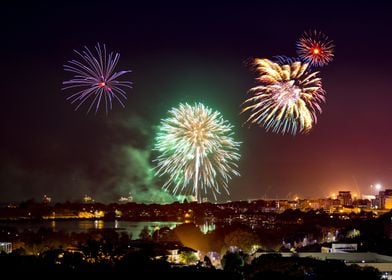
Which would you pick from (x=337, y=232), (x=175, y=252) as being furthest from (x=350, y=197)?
(x=175, y=252)

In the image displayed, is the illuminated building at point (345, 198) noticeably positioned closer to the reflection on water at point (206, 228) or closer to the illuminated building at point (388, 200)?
the illuminated building at point (388, 200)

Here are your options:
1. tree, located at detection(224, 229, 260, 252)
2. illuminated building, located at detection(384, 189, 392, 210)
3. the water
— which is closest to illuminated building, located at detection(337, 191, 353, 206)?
illuminated building, located at detection(384, 189, 392, 210)

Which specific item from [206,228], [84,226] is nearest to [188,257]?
[206,228]

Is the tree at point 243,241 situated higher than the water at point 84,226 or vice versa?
the water at point 84,226

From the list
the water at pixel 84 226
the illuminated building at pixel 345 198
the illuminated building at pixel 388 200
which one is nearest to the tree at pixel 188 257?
the water at pixel 84 226

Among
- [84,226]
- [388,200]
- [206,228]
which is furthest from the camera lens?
[388,200]

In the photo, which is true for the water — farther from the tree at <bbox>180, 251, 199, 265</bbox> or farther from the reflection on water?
the tree at <bbox>180, 251, 199, 265</bbox>

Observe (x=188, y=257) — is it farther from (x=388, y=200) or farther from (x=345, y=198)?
(x=345, y=198)

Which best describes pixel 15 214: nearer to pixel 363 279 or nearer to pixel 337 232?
pixel 337 232

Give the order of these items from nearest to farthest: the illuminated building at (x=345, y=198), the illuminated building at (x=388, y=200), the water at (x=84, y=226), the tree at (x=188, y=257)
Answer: the tree at (x=188, y=257) → the water at (x=84, y=226) → the illuminated building at (x=388, y=200) → the illuminated building at (x=345, y=198)

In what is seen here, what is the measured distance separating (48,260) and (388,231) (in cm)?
2267

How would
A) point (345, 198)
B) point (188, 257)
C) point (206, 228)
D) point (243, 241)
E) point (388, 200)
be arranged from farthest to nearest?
point (345, 198), point (388, 200), point (206, 228), point (243, 241), point (188, 257)

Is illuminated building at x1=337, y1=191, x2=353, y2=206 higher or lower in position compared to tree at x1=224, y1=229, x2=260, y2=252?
higher

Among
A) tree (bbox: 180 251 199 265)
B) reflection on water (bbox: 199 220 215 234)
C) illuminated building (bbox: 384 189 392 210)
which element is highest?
illuminated building (bbox: 384 189 392 210)
